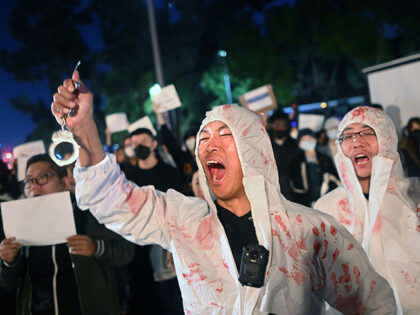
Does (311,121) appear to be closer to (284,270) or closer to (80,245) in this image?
(80,245)

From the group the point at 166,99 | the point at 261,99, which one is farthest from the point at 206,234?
the point at 261,99

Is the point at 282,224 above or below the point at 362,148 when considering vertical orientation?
below

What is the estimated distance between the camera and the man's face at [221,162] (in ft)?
7.23

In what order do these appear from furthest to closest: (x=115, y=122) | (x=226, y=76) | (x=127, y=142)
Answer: (x=226, y=76)
(x=127, y=142)
(x=115, y=122)

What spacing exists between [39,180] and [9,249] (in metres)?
0.54

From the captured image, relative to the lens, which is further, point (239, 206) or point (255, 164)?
point (239, 206)

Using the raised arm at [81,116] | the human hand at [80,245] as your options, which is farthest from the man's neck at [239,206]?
the human hand at [80,245]

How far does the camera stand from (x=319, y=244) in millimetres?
2113

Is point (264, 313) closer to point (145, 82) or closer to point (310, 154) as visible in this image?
point (310, 154)

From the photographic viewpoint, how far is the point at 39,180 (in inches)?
127

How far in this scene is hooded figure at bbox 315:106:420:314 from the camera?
2.86 metres

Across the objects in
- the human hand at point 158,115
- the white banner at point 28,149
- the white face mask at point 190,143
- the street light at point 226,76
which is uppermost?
the street light at point 226,76

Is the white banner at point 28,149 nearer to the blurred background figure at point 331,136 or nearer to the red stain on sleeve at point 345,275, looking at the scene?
the blurred background figure at point 331,136

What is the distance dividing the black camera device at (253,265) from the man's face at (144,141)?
130 inches
